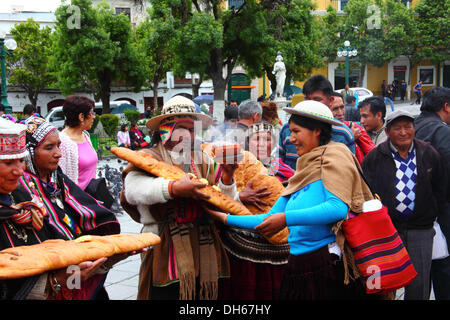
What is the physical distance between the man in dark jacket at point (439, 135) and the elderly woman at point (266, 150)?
4.12ft

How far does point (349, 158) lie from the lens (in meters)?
2.48

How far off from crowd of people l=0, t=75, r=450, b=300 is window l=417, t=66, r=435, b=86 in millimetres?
41188

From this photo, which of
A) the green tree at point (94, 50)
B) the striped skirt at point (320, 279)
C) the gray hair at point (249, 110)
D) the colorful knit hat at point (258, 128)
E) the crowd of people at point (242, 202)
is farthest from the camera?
the green tree at point (94, 50)

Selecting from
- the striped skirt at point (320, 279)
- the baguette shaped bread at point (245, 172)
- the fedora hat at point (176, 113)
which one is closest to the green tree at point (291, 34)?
the baguette shaped bread at point (245, 172)

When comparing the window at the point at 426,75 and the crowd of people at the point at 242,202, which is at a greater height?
the window at the point at 426,75

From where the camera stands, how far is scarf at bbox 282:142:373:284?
7.73 feet

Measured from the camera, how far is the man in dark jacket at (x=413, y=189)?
332 cm

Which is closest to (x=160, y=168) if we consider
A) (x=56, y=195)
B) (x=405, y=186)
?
(x=56, y=195)

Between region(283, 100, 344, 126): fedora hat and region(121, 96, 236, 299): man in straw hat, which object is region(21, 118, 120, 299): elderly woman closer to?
region(121, 96, 236, 299): man in straw hat

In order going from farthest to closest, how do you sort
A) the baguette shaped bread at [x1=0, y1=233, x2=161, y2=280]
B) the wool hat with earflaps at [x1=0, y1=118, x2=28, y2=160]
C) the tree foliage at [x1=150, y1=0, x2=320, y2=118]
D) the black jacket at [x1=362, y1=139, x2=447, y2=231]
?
the tree foliage at [x1=150, y1=0, x2=320, y2=118] → the black jacket at [x1=362, y1=139, x2=447, y2=231] → the wool hat with earflaps at [x1=0, y1=118, x2=28, y2=160] → the baguette shaped bread at [x1=0, y1=233, x2=161, y2=280]

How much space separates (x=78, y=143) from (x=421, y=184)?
3232 mm

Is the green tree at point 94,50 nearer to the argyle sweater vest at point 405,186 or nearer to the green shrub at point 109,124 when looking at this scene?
the green shrub at point 109,124

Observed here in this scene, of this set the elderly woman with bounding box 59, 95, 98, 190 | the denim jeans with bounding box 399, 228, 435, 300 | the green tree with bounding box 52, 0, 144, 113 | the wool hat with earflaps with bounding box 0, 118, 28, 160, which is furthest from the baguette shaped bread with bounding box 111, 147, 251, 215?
the green tree with bounding box 52, 0, 144, 113

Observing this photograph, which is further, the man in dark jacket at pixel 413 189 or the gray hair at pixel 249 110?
the gray hair at pixel 249 110
